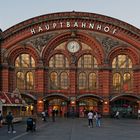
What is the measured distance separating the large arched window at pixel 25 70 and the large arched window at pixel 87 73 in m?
8.99

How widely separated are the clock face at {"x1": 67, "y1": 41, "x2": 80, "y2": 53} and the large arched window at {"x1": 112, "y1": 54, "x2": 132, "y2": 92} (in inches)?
287

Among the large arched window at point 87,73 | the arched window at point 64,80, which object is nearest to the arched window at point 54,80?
the arched window at point 64,80

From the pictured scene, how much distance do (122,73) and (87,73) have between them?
6.54 meters

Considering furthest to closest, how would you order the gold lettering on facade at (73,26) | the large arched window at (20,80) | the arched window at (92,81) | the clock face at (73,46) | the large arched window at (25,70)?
the large arched window at (20,80) < the arched window at (92,81) < the large arched window at (25,70) < the clock face at (73,46) < the gold lettering on facade at (73,26)

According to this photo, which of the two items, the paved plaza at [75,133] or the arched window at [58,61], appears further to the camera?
the arched window at [58,61]

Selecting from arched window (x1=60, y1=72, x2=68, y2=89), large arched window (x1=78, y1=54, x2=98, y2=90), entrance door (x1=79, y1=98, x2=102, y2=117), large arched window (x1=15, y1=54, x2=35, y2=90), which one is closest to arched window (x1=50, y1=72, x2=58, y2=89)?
arched window (x1=60, y1=72, x2=68, y2=89)

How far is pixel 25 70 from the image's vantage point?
72062 millimetres

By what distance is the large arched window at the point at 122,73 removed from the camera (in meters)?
71.9

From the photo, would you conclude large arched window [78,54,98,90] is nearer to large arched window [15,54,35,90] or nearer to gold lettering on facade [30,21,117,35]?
gold lettering on facade [30,21,117,35]

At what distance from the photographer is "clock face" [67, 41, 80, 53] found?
71.6 meters

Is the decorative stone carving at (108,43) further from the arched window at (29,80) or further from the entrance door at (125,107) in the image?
the arched window at (29,80)

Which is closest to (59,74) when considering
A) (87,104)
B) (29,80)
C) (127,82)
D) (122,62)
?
(29,80)

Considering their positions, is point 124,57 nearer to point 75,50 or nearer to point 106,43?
point 106,43

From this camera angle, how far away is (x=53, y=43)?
234 feet
